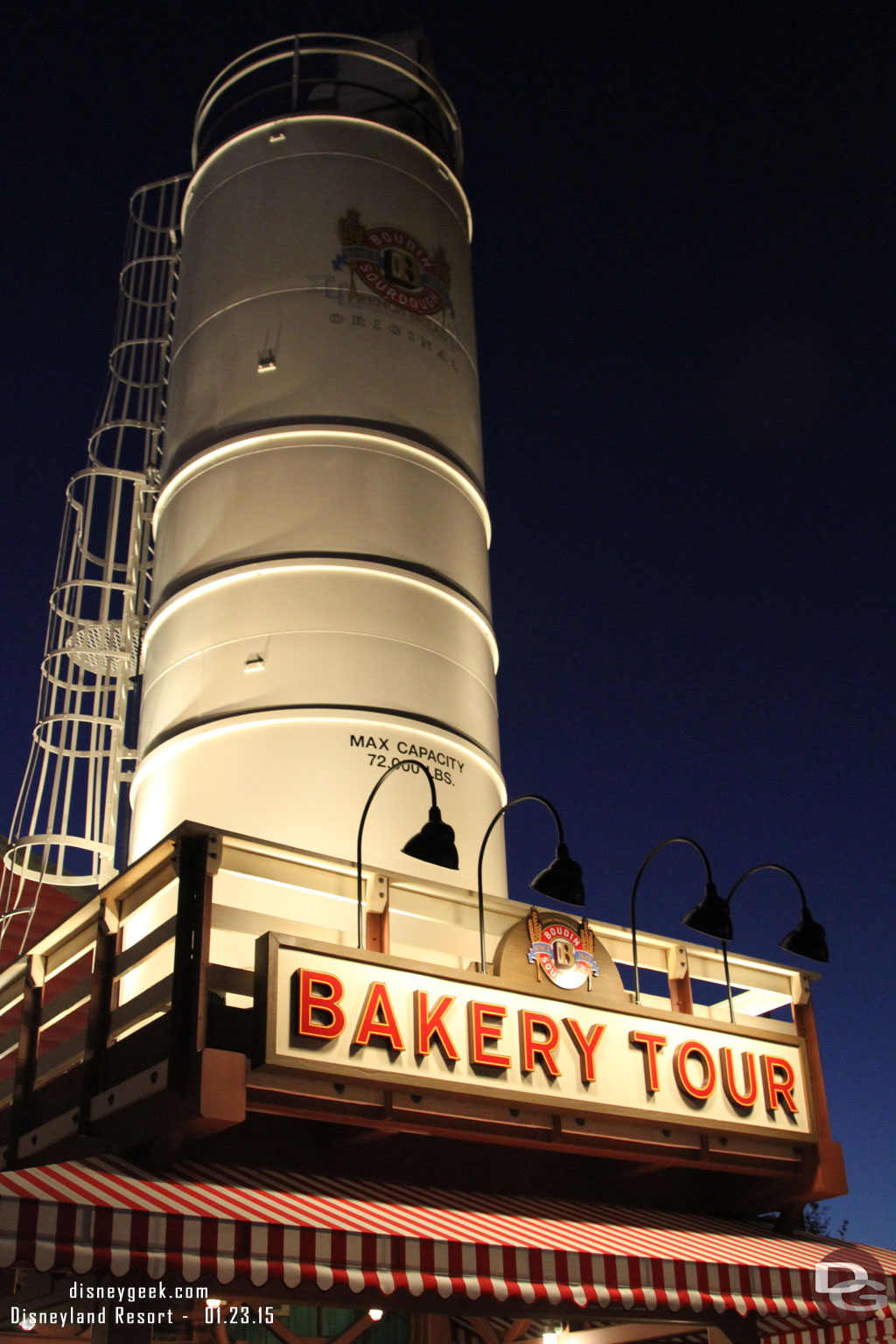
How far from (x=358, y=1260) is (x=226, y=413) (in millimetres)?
10279

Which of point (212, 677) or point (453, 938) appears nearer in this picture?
point (453, 938)

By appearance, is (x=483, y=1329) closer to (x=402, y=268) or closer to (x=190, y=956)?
(x=190, y=956)

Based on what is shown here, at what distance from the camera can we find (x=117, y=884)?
10.4m

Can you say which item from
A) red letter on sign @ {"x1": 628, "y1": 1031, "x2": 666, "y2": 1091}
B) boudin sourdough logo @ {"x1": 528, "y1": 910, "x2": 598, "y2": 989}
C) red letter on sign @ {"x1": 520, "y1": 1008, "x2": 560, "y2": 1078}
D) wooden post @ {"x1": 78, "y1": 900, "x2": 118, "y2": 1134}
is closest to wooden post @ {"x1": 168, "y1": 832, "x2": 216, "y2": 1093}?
wooden post @ {"x1": 78, "y1": 900, "x2": 118, "y2": 1134}

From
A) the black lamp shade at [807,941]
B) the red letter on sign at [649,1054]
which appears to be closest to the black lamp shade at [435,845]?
the red letter on sign at [649,1054]

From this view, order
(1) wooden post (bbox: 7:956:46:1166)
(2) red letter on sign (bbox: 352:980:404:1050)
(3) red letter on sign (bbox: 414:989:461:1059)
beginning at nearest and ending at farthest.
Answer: (2) red letter on sign (bbox: 352:980:404:1050) → (3) red letter on sign (bbox: 414:989:461:1059) → (1) wooden post (bbox: 7:956:46:1166)

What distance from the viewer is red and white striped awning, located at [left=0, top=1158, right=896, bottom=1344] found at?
787cm

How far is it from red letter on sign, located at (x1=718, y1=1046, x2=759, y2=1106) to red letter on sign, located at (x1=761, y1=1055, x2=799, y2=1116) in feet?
0.45

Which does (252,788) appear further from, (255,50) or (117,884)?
(255,50)

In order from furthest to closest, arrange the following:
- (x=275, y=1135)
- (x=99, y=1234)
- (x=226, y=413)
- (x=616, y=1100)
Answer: (x=226, y=413) → (x=616, y=1100) → (x=275, y=1135) → (x=99, y=1234)

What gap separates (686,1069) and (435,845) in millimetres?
2974

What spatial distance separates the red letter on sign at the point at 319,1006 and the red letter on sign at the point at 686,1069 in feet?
11.4

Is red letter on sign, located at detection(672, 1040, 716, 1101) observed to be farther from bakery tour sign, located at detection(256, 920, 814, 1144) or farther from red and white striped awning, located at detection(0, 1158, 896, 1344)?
red and white striped awning, located at detection(0, 1158, 896, 1344)

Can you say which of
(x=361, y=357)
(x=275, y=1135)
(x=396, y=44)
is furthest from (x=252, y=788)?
(x=396, y=44)
